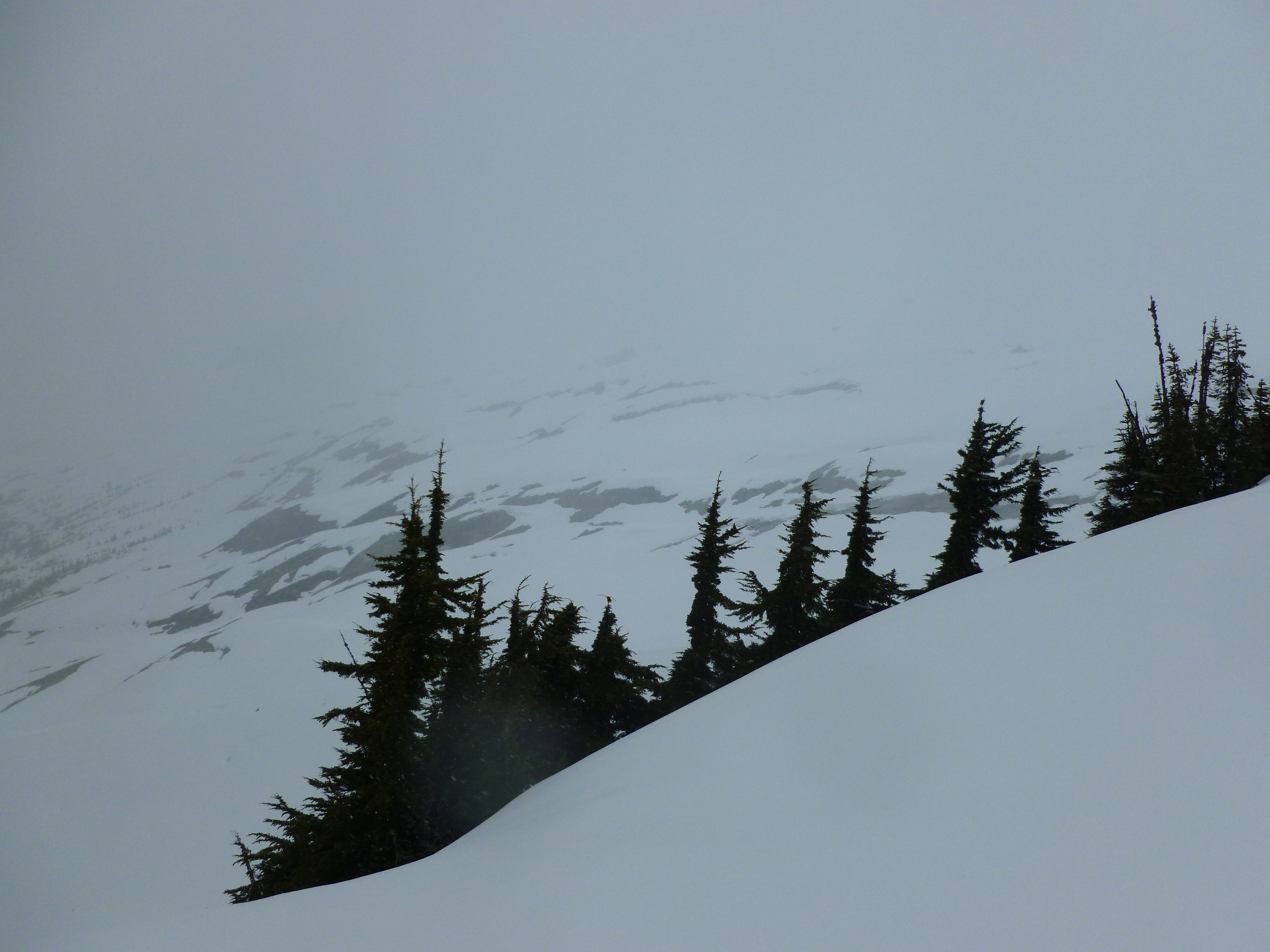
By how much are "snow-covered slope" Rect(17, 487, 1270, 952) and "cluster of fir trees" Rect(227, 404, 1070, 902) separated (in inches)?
139

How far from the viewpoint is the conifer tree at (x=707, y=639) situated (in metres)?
18.5

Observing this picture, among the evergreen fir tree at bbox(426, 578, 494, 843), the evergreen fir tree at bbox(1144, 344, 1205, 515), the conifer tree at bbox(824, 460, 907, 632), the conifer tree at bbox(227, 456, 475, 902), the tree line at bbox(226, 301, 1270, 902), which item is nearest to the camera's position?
the conifer tree at bbox(227, 456, 475, 902)

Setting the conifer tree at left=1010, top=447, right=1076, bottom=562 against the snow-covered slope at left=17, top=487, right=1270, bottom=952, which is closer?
the snow-covered slope at left=17, top=487, right=1270, bottom=952

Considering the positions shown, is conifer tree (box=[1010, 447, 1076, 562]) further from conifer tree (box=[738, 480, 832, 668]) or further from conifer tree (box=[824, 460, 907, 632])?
conifer tree (box=[738, 480, 832, 668])

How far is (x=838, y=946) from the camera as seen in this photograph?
302cm

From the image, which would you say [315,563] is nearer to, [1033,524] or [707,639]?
[707,639]

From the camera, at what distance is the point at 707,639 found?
62.0 ft

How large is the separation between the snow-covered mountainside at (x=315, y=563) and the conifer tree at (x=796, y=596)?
10211mm

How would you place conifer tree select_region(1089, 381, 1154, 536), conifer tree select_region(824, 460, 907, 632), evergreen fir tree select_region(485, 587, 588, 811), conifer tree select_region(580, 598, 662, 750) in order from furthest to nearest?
conifer tree select_region(824, 460, 907, 632), conifer tree select_region(1089, 381, 1154, 536), conifer tree select_region(580, 598, 662, 750), evergreen fir tree select_region(485, 587, 588, 811)

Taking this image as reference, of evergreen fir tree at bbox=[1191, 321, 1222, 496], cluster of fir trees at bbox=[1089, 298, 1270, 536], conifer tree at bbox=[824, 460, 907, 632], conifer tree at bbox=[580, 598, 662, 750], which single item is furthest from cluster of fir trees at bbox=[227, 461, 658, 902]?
evergreen fir tree at bbox=[1191, 321, 1222, 496]

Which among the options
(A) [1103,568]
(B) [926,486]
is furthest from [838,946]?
(B) [926,486]

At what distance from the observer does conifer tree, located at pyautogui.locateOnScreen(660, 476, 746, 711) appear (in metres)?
18.5

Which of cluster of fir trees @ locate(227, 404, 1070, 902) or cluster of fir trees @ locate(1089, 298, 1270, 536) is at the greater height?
cluster of fir trees @ locate(1089, 298, 1270, 536)

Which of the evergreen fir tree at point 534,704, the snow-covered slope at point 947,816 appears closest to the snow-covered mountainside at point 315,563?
the snow-covered slope at point 947,816
